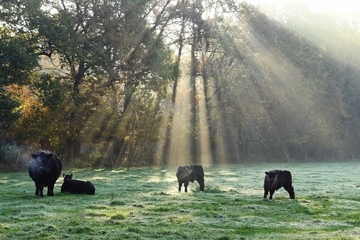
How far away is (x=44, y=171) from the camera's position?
18.1m

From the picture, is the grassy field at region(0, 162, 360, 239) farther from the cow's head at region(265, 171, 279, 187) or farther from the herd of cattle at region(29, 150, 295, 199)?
the cow's head at region(265, 171, 279, 187)

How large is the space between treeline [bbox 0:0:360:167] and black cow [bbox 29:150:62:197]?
51.1 feet

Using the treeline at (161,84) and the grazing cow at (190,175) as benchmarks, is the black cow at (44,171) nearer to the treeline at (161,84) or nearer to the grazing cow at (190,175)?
the grazing cow at (190,175)

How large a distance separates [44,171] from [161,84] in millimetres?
27619

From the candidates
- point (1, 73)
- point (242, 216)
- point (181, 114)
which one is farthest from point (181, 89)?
point (242, 216)

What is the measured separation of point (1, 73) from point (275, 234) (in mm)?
27229

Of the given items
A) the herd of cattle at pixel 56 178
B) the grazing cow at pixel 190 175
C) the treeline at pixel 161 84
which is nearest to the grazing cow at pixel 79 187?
the herd of cattle at pixel 56 178

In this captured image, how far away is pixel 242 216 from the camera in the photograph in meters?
13.4

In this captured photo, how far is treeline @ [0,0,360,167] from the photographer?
1511 inches

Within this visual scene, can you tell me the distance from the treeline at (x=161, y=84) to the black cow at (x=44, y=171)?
51.1 feet

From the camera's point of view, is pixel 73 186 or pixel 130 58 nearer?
pixel 73 186

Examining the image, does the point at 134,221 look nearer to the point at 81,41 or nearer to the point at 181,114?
the point at 81,41

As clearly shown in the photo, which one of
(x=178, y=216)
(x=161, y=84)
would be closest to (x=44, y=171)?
(x=178, y=216)

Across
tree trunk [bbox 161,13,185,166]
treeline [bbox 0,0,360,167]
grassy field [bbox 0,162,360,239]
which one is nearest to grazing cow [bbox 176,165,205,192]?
grassy field [bbox 0,162,360,239]
